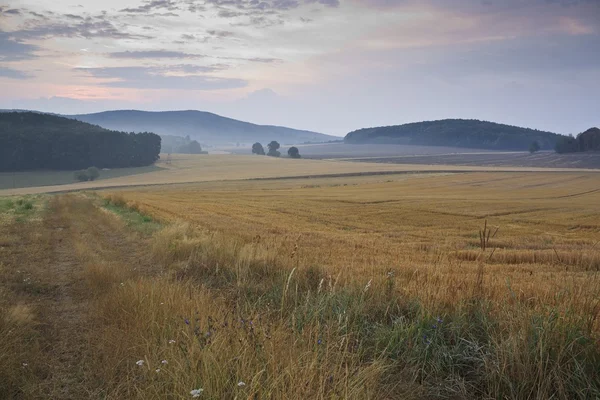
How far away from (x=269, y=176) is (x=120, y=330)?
100.0 meters

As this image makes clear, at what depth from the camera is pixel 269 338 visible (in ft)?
15.3

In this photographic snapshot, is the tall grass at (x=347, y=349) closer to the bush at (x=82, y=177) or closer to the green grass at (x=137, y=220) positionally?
the green grass at (x=137, y=220)

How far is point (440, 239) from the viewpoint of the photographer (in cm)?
2523

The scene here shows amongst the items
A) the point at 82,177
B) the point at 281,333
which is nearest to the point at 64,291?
the point at 281,333

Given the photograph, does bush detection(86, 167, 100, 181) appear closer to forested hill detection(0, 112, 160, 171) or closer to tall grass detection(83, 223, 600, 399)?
forested hill detection(0, 112, 160, 171)

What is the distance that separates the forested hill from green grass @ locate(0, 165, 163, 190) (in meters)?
5.19

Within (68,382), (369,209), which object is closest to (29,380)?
(68,382)

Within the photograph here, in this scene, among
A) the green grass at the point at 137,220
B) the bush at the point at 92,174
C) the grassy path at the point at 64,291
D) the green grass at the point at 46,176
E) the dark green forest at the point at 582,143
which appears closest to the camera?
the grassy path at the point at 64,291

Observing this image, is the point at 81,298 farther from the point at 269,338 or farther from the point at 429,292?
the point at 429,292

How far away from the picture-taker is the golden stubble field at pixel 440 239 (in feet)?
24.2

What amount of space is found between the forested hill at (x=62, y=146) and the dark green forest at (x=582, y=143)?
14939 centimetres

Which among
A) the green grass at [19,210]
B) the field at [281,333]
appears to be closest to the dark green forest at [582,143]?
the green grass at [19,210]

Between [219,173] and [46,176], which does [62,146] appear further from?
[219,173]

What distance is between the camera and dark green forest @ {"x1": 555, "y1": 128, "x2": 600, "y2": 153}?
17450 cm
